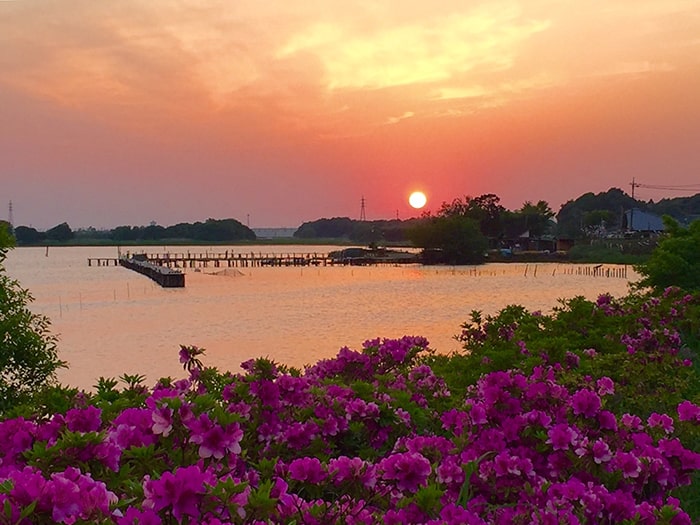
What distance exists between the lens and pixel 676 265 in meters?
23.2

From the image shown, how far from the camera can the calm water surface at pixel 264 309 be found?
35.5 metres

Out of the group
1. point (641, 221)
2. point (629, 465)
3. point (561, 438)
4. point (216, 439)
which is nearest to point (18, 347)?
point (216, 439)

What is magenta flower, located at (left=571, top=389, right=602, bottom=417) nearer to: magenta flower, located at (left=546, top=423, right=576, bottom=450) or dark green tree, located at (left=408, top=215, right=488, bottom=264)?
magenta flower, located at (left=546, top=423, right=576, bottom=450)

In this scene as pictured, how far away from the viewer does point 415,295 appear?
67.8 meters

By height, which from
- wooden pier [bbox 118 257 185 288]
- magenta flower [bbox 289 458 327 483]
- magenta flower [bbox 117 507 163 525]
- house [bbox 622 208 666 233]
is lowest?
wooden pier [bbox 118 257 185 288]

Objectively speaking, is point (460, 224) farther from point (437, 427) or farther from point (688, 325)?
point (437, 427)

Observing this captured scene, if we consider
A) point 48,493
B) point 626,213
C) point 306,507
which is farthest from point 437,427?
point 626,213

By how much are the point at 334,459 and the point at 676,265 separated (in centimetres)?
2256

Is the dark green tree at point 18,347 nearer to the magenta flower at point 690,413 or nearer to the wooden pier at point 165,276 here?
the magenta flower at point 690,413

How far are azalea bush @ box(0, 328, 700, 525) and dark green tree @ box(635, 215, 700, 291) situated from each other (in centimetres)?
2027

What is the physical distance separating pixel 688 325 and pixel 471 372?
6.99 m

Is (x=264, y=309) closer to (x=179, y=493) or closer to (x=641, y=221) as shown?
(x=179, y=493)

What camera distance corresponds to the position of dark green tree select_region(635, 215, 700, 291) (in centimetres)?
2316

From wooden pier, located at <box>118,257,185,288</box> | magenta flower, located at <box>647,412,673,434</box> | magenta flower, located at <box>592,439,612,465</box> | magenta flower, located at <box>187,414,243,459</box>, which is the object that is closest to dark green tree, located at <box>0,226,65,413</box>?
magenta flower, located at <box>187,414,243,459</box>
